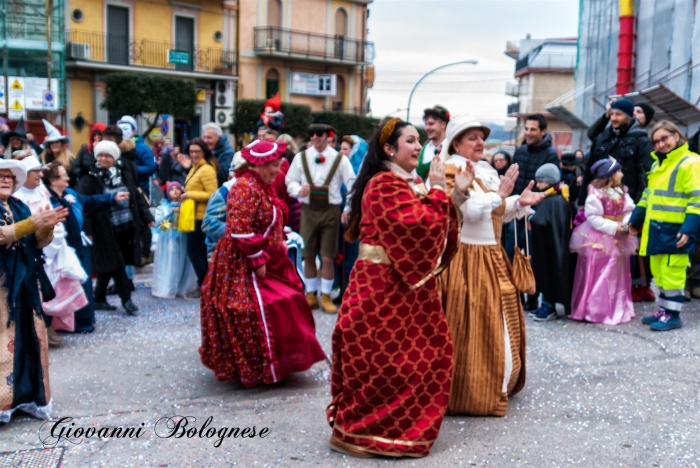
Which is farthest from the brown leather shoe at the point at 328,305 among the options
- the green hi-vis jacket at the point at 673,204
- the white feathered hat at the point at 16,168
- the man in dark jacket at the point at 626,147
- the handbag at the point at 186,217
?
the white feathered hat at the point at 16,168

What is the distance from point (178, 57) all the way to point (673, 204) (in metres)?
28.5

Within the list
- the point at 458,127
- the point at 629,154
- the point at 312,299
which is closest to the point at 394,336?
the point at 458,127

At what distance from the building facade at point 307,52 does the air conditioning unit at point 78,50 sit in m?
7.57

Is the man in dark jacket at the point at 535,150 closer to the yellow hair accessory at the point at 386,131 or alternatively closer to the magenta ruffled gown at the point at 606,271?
the magenta ruffled gown at the point at 606,271

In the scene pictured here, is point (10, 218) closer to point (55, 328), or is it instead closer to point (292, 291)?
point (292, 291)

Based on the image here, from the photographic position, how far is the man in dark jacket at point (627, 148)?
306 inches

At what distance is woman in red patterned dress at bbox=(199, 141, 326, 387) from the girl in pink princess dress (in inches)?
126

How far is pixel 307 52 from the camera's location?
37000mm

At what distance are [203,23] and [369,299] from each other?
104 feet

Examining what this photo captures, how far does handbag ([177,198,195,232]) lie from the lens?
819cm

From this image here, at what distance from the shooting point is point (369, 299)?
4.04m

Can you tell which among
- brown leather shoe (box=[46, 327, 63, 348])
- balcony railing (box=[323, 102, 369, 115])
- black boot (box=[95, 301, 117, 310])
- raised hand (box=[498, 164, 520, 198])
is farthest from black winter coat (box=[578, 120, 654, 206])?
balcony railing (box=[323, 102, 369, 115])

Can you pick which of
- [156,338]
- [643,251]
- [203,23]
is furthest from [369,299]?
[203,23]

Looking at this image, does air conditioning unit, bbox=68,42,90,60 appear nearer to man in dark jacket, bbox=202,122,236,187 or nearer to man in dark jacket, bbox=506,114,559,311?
man in dark jacket, bbox=202,122,236,187
